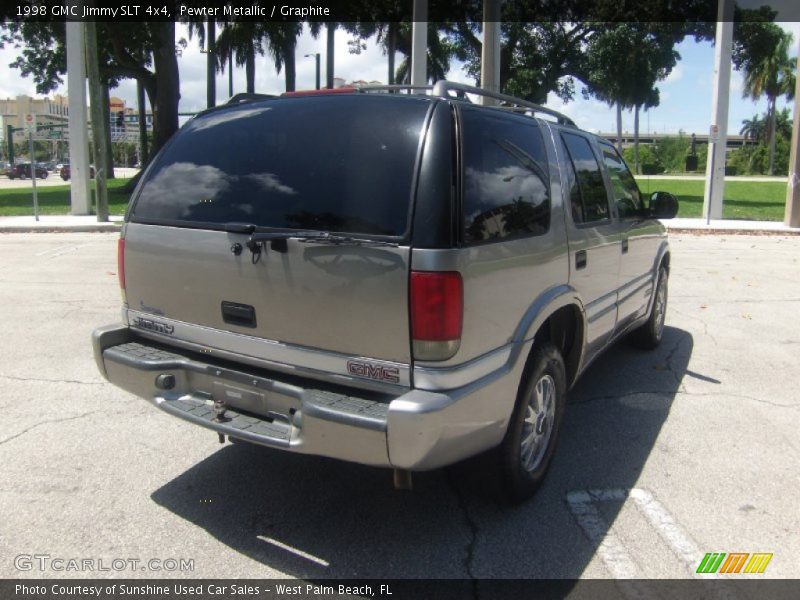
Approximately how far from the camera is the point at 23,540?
3090mm

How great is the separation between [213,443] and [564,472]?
2.07 m

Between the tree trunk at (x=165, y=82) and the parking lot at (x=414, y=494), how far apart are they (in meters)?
22.7

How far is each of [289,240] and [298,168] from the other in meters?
0.37

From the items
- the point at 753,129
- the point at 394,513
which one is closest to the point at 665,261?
the point at 394,513

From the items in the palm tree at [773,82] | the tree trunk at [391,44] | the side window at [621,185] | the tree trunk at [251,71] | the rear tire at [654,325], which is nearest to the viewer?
the side window at [621,185]

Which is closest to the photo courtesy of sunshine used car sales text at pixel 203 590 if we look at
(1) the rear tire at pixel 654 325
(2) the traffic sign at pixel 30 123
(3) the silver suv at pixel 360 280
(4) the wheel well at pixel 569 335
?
(3) the silver suv at pixel 360 280

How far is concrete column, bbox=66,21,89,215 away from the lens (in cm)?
1892

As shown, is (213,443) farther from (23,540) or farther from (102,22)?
(102,22)

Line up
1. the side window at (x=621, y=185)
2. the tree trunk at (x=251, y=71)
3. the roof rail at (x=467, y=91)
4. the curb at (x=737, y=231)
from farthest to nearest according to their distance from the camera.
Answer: the tree trunk at (x=251, y=71), the curb at (x=737, y=231), the side window at (x=621, y=185), the roof rail at (x=467, y=91)

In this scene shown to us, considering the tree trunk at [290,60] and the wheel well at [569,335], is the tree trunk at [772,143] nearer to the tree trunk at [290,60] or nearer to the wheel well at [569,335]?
the tree trunk at [290,60]

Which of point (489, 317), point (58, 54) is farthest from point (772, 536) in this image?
point (58, 54)

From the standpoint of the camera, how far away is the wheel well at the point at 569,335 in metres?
3.82

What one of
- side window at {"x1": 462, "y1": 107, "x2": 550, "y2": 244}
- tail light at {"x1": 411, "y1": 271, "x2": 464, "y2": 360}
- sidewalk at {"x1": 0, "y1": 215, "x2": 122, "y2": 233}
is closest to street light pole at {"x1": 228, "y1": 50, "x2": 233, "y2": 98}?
sidewalk at {"x1": 0, "y1": 215, "x2": 122, "y2": 233}

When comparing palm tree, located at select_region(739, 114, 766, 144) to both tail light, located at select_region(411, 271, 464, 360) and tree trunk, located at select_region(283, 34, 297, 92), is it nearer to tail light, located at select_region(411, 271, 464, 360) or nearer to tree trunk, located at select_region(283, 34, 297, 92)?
tree trunk, located at select_region(283, 34, 297, 92)
